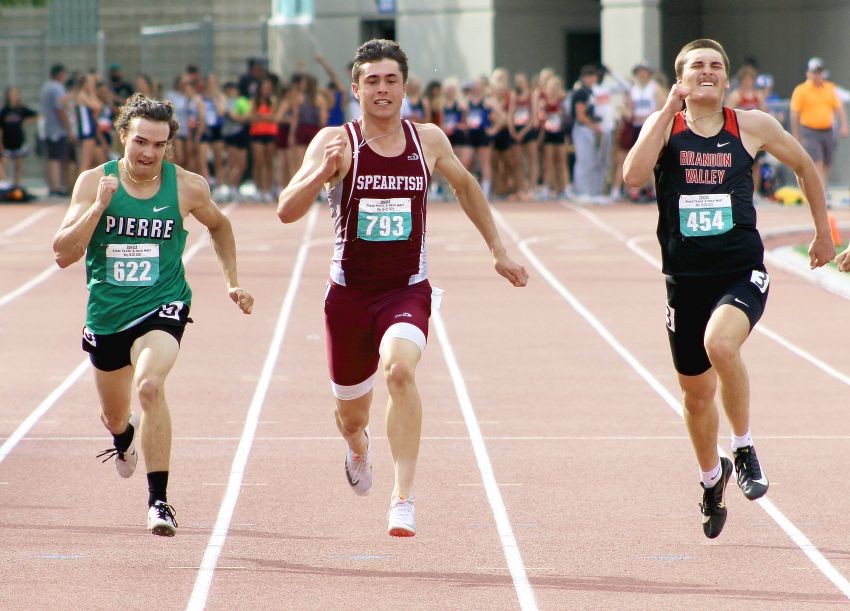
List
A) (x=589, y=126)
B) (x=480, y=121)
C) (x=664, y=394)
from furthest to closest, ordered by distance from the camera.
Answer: (x=480, y=121)
(x=589, y=126)
(x=664, y=394)

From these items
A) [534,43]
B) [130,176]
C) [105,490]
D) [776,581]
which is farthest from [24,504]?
[534,43]

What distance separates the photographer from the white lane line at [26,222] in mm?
22788

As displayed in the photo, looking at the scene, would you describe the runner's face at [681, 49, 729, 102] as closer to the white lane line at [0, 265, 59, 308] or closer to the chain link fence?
the white lane line at [0, 265, 59, 308]

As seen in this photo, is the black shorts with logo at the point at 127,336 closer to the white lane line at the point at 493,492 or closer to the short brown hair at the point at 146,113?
the short brown hair at the point at 146,113

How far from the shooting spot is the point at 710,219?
680 cm

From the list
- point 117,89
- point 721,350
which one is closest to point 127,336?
point 721,350

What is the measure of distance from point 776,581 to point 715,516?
713 millimetres

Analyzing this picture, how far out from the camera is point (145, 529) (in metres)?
7.01

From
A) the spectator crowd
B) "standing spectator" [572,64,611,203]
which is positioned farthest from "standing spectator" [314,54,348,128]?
"standing spectator" [572,64,611,203]

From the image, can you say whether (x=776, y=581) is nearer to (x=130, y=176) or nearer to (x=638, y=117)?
(x=130, y=176)

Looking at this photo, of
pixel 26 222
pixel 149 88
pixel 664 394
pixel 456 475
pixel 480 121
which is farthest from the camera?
pixel 149 88

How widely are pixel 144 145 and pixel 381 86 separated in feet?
3.53

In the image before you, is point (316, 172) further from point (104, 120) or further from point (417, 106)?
point (104, 120)

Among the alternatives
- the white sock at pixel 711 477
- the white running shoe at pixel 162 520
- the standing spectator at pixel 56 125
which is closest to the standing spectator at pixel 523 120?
the standing spectator at pixel 56 125
